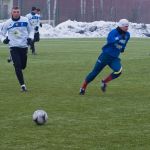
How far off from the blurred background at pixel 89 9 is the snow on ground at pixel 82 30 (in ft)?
32.5

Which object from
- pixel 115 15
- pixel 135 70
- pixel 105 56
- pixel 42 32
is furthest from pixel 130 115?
pixel 115 15

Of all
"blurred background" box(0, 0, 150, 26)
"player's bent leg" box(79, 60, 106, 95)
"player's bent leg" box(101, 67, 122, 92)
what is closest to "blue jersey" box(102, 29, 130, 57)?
"player's bent leg" box(79, 60, 106, 95)

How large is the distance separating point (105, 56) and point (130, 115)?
344 cm

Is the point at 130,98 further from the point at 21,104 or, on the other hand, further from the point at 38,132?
the point at 38,132

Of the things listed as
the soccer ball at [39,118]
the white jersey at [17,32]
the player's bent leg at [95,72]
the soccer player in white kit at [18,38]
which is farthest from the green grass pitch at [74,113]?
the white jersey at [17,32]

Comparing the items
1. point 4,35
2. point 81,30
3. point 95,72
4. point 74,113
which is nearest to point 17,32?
point 4,35

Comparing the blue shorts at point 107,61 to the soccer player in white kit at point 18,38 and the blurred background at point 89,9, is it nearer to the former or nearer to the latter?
the soccer player in white kit at point 18,38

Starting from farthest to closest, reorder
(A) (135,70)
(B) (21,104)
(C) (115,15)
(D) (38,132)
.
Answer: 1. (C) (115,15)
2. (A) (135,70)
3. (B) (21,104)
4. (D) (38,132)

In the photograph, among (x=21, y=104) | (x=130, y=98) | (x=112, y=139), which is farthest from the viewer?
(x=130, y=98)

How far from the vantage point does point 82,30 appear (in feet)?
230

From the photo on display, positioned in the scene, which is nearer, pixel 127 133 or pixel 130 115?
pixel 127 133

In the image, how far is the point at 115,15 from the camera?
3285 inches

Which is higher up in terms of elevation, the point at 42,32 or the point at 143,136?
the point at 143,136

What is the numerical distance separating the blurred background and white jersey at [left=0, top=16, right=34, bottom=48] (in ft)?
211
